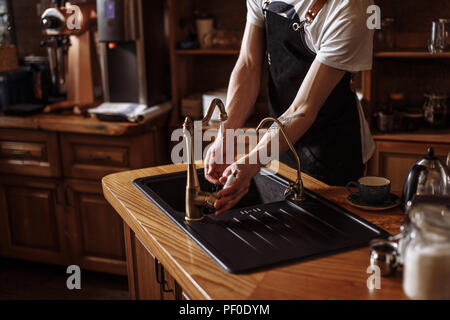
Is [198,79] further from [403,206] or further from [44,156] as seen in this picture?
[403,206]

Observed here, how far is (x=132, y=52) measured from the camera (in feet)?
10.2

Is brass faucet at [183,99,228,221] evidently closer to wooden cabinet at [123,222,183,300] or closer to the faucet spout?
the faucet spout

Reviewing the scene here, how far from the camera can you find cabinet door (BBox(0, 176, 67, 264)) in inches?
124

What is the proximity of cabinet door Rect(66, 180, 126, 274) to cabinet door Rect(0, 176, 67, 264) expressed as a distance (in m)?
0.09

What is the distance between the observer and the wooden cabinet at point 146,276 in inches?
62.1

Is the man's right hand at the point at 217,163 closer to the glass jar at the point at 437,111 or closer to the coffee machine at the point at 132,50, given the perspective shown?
the coffee machine at the point at 132,50

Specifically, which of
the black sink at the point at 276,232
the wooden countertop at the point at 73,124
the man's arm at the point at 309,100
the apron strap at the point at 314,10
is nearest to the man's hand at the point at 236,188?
the black sink at the point at 276,232

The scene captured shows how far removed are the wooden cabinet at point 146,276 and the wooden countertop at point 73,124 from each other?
3.59 ft

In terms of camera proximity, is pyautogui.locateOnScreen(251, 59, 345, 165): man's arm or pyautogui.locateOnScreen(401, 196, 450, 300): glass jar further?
pyautogui.locateOnScreen(251, 59, 345, 165): man's arm

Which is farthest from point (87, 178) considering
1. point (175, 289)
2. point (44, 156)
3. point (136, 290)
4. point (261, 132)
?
point (175, 289)

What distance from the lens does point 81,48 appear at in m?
3.26

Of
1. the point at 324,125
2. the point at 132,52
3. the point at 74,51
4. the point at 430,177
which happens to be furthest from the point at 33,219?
the point at 430,177

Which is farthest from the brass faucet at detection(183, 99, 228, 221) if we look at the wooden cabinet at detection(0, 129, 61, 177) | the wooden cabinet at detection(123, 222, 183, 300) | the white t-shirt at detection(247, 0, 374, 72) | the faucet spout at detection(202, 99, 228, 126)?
the wooden cabinet at detection(0, 129, 61, 177)
